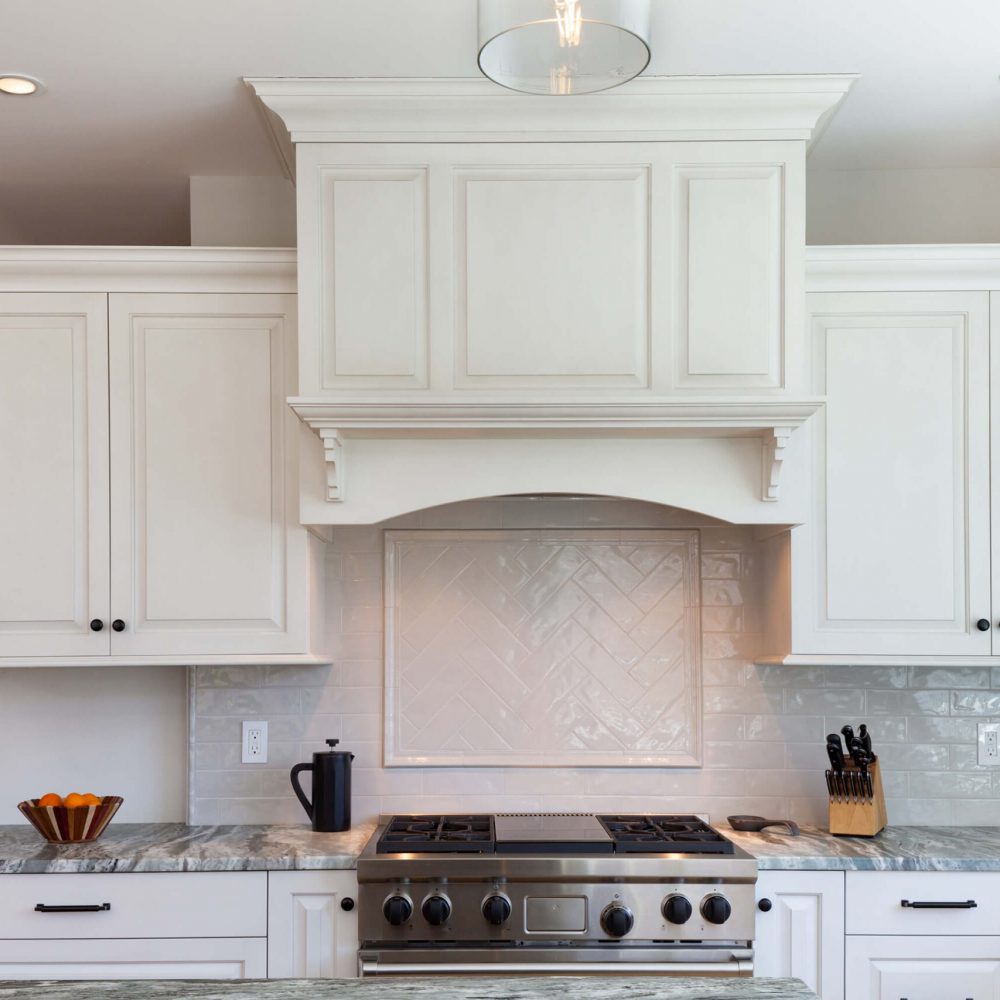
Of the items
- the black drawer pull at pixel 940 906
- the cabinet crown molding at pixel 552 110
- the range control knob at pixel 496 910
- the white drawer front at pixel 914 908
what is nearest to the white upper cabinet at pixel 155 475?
the cabinet crown molding at pixel 552 110

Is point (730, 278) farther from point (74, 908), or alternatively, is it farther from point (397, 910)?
point (74, 908)

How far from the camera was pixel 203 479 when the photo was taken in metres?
3.04

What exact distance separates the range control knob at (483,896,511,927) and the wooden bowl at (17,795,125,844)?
3.52ft

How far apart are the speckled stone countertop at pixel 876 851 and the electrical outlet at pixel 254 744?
4.41 feet

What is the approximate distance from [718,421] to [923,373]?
2.05 ft

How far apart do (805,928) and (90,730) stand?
210 cm

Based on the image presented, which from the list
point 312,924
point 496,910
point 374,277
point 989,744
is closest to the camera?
point 496,910

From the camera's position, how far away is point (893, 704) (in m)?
3.36

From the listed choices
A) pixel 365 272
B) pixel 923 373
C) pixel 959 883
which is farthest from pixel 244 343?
pixel 959 883

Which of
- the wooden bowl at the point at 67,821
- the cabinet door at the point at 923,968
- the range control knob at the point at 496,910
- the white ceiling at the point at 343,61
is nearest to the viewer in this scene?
the white ceiling at the point at 343,61

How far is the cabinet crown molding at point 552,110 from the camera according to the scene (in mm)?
2828

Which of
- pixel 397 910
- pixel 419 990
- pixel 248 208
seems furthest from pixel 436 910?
pixel 248 208

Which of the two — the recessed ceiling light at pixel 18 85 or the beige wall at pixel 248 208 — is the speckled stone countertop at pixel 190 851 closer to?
the beige wall at pixel 248 208

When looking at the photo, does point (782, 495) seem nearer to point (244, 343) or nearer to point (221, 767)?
point (244, 343)
